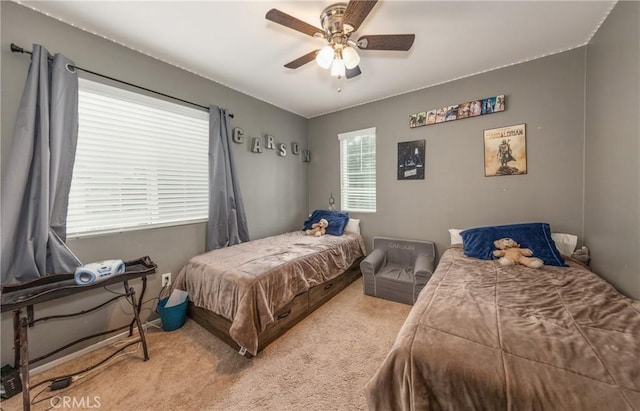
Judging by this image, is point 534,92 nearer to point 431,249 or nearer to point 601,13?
point 601,13

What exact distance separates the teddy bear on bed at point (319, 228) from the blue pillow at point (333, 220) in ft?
0.21

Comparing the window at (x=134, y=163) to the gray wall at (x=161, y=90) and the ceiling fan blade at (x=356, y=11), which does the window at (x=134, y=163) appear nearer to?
the gray wall at (x=161, y=90)

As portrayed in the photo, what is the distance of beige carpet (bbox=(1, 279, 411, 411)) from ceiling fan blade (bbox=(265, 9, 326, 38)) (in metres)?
2.35

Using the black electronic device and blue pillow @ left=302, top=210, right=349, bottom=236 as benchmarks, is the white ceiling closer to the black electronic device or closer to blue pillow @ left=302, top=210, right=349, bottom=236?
blue pillow @ left=302, top=210, right=349, bottom=236

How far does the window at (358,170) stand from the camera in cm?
341

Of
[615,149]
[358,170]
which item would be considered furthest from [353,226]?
[615,149]

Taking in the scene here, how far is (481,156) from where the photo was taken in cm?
260

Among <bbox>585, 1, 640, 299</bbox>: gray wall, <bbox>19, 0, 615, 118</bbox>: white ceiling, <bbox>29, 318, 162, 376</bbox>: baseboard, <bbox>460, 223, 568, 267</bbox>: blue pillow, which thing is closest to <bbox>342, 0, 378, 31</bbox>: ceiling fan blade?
<bbox>19, 0, 615, 118</bbox>: white ceiling

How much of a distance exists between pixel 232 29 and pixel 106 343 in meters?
2.86

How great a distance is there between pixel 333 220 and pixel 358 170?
2.95 feet

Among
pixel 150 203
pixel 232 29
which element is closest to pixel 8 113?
pixel 150 203

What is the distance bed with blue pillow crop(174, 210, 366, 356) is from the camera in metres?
1.74

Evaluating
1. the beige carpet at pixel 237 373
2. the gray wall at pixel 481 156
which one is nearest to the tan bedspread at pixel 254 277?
the beige carpet at pixel 237 373

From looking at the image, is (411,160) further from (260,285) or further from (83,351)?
(83,351)
